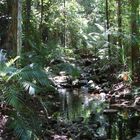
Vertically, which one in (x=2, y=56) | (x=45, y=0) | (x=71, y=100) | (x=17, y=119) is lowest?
(x=71, y=100)

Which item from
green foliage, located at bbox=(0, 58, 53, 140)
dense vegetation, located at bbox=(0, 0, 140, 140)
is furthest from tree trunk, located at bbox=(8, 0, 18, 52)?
green foliage, located at bbox=(0, 58, 53, 140)

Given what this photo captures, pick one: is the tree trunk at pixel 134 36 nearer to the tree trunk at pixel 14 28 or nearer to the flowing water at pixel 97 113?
the flowing water at pixel 97 113

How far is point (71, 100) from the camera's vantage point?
12602 millimetres

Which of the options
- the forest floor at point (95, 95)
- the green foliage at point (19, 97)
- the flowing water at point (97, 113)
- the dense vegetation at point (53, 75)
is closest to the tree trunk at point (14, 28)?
the dense vegetation at point (53, 75)

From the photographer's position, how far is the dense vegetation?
733cm

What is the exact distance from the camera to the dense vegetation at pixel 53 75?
733 cm

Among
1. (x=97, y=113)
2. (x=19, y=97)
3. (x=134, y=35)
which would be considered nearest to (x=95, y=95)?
(x=134, y=35)

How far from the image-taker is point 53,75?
46.1 feet

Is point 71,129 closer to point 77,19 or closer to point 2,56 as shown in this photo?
point 2,56

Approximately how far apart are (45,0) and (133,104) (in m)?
11.8

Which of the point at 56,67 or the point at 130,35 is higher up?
the point at 130,35

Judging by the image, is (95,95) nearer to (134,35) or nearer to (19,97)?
(134,35)

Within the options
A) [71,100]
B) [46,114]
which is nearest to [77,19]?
[71,100]

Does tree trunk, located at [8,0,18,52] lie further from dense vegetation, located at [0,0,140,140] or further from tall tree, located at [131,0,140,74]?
tall tree, located at [131,0,140,74]
